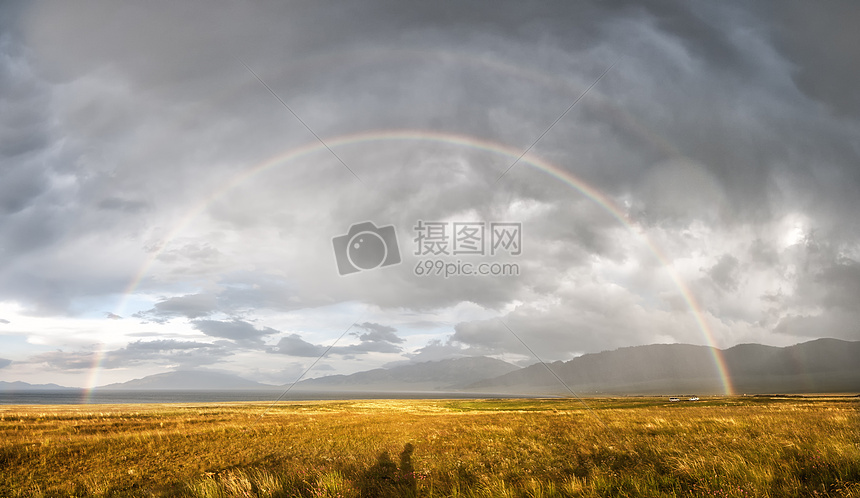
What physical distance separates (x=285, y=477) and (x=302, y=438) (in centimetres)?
1454

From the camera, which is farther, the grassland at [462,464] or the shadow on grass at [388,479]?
the shadow on grass at [388,479]

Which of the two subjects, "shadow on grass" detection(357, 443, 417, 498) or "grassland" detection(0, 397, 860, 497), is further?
"shadow on grass" detection(357, 443, 417, 498)

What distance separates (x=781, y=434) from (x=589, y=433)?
23.5ft

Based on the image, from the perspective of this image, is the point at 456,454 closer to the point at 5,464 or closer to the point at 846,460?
the point at 846,460

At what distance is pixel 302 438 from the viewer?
75.4 feet

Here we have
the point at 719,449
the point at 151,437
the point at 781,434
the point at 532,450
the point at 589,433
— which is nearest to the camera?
the point at 719,449

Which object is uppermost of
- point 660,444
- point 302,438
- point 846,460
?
point 846,460

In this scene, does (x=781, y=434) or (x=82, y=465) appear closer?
(x=781, y=434)

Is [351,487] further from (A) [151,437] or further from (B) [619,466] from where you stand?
(A) [151,437]

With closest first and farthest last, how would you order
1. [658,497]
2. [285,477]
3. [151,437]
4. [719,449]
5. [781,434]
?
[658,497]
[285,477]
[719,449]
[781,434]
[151,437]

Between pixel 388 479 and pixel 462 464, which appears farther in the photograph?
pixel 462 464

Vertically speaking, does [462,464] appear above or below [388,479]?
below

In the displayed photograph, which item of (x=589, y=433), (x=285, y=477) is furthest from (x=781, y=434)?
(x=285, y=477)

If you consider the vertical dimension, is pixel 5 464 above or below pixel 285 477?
below
